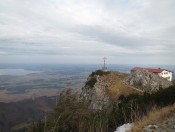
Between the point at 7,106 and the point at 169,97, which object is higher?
the point at 169,97

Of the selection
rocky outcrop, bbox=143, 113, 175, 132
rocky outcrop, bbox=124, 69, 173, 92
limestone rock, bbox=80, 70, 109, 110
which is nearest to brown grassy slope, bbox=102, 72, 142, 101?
limestone rock, bbox=80, 70, 109, 110

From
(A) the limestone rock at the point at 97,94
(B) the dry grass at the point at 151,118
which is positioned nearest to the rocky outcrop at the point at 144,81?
(A) the limestone rock at the point at 97,94

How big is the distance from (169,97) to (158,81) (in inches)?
914

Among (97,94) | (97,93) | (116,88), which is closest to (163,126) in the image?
(116,88)

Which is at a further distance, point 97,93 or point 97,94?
point 97,93

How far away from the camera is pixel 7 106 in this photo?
493 ft

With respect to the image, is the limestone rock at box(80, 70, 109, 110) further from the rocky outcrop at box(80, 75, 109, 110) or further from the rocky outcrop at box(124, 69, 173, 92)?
the rocky outcrop at box(124, 69, 173, 92)

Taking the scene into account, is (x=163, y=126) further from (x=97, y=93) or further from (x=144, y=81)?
(x=144, y=81)

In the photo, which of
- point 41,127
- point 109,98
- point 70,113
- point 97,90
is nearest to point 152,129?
point 70,113

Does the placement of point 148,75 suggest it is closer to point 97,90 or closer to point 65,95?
point 97,90

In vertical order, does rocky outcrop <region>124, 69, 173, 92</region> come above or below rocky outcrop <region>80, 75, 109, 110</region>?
above

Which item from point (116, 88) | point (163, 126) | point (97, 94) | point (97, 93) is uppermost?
point (163, 126)

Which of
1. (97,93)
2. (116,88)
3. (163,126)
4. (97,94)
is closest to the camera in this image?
(163,126)

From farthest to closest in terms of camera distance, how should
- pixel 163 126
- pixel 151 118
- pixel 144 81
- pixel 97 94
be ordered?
pixel 144 81 → pixel 97 94 → pixel 151 118 → pixel 163 126
